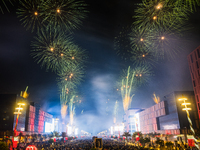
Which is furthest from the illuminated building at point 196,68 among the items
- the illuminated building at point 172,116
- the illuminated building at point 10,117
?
the illuminated building at point 10,117

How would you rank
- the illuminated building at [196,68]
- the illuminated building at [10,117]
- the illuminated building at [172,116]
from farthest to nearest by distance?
the illuminated building at [10,117], the illuminated building at [172,116], the illuminated building at [196,68]

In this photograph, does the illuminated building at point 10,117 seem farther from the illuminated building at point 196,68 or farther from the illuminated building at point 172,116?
the illuminated building at point 196,68

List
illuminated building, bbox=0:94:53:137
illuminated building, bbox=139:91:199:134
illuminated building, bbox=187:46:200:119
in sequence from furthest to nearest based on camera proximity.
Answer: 1. illuminated building, bbox=0:94:53:137
2. illuminated building, bbox=139:91:199:134
3. illuminated building, bbox=187:46:200:119

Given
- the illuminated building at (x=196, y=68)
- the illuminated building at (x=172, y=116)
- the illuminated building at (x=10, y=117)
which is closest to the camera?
the illuminated building at (x=196, y=68)

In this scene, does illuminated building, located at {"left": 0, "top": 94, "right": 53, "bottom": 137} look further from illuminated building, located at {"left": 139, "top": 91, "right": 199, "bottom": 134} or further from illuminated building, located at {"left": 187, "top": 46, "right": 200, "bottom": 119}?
illuminated building, located at {"left": 187, "top": 46, "right": 200, "bottom": 119}

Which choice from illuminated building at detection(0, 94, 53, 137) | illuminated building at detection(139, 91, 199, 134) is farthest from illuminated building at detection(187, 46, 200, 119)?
illuminated building at detection(0, 94, 53, 137)

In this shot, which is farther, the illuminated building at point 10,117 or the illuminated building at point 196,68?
the illuminated building at point 10,117

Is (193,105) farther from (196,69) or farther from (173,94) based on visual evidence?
(196,69)

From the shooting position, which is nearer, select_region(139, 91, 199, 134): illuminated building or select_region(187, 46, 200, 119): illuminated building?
select_region(187, 46, 200, 119): illuminated building

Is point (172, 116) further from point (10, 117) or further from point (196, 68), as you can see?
point (10, 117)
